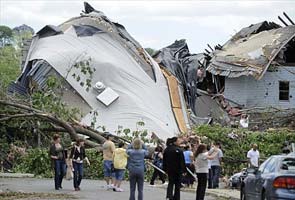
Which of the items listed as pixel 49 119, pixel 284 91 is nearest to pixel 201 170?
pixel 49 119

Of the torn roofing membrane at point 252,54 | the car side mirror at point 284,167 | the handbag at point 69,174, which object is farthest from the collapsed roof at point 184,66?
the car side mirror at point 284,167

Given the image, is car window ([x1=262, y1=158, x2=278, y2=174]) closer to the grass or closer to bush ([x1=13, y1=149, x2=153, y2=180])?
the grass

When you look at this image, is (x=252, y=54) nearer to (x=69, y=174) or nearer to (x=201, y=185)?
(x=69, y=174)

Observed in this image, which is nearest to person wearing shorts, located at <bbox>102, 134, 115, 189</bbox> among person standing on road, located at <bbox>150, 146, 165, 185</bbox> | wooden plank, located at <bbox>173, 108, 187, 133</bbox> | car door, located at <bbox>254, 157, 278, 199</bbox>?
person standing on road, located at <bbox>150, 146, 165, 185</bbox>

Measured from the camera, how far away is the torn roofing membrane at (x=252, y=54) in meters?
41.8

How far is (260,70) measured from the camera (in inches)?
1628

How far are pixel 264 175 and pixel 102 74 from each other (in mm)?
22481

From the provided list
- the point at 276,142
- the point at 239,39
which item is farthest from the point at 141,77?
the point at 239,39

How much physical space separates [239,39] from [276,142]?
17.9 meters

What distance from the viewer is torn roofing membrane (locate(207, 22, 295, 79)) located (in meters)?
41.8

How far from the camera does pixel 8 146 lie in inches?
1164

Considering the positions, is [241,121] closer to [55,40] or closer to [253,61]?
[253,61]

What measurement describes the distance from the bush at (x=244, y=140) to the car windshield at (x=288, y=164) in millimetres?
15404

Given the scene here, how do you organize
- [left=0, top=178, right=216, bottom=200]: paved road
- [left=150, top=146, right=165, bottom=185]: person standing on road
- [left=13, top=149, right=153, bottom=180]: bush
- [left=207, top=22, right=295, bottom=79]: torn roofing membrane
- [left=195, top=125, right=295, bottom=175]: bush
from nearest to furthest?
[left=0, top=178, right=216, bottom=200]: paved road
[left=150, top=146, right=165, bottom=185]: person standing on road
[left=13, top=149, right=153, bottom=180]: bush
[left=195, top=125, right=295, bottom=175]: bush
[left=207, top=22, right=295, bottom=79]: torn roofing membrane
